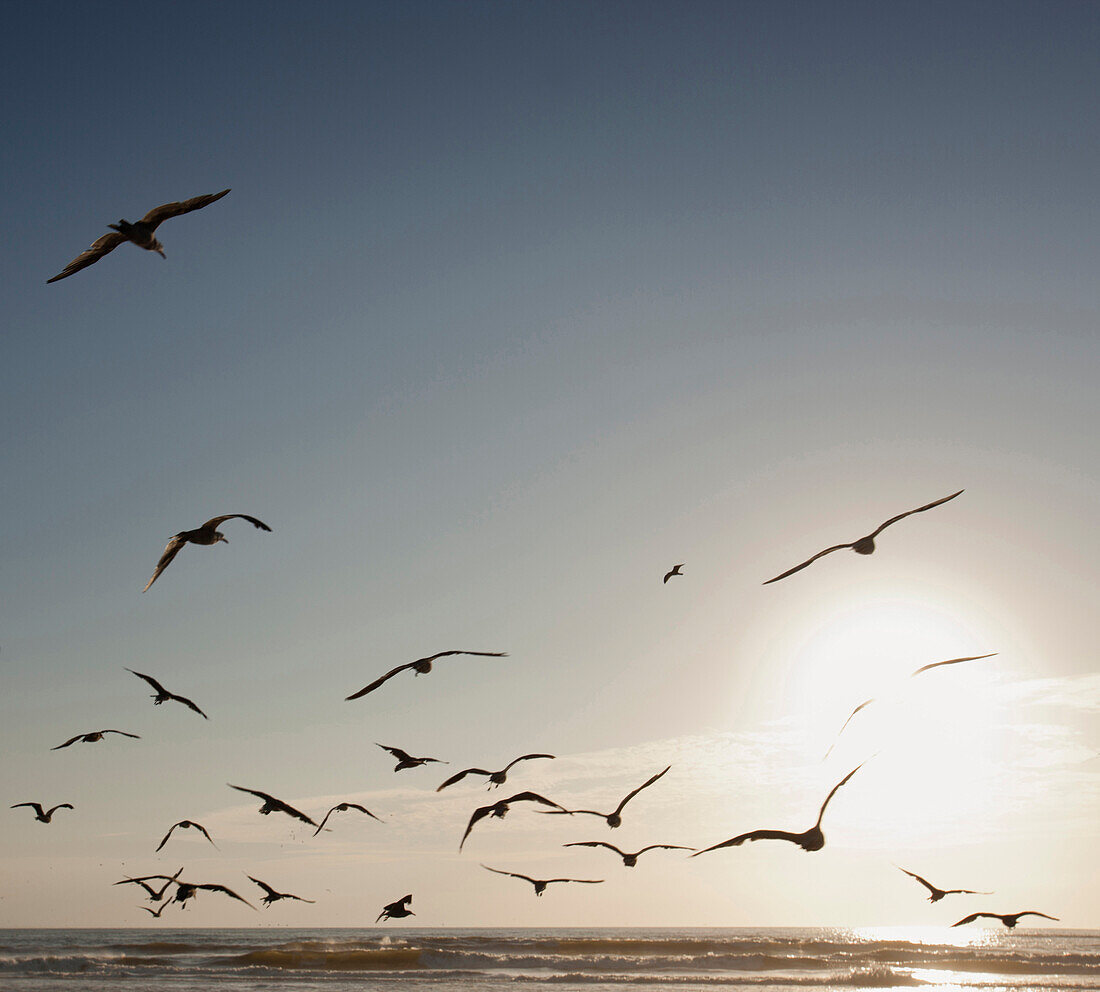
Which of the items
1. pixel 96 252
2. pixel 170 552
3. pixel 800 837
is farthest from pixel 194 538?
pixel 800 837

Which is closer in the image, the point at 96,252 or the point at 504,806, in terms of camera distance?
the point at 96,252

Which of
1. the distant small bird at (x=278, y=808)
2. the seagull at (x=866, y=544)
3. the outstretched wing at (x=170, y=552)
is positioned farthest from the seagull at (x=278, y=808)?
the seagull at (x=866, y=544)

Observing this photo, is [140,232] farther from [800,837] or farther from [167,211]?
[800,837]

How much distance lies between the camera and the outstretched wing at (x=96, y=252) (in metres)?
11.0

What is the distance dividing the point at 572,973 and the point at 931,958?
17.0 metres

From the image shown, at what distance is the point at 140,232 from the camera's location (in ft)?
38.1

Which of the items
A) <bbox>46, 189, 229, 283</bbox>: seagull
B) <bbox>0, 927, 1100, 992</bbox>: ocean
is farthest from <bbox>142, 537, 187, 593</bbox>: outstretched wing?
<bbox>0, 927, 1100, 992</bbox>: ocean

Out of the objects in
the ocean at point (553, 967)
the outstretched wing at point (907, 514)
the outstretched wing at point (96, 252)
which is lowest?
the ocean at point (553, 967)

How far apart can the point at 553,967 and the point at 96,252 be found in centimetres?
3678

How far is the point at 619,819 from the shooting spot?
20.7 metres

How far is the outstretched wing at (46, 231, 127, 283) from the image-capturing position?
1103cm

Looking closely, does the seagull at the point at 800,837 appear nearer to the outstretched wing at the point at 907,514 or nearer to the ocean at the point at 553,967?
the outstretched wing at the point at 907,514

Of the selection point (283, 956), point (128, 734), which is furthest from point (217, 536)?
point (283, 956)

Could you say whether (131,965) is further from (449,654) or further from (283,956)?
(449,654)
